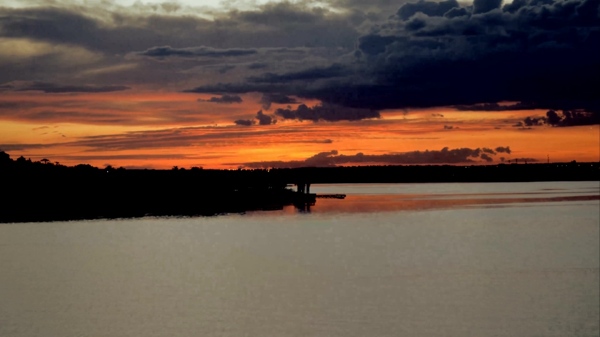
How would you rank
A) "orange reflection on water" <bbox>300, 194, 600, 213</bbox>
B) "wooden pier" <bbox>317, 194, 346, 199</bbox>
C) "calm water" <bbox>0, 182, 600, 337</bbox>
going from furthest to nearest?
"wooden pier" <bbox>317, 194, 346, 199</bbox> → "orange reflection on water" <bbox>300, 194, 600, 213</bbox> → "calm water" <bbox>0, 182, 600, 337</bbox>

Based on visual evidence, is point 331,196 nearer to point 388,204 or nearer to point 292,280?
point 388,204

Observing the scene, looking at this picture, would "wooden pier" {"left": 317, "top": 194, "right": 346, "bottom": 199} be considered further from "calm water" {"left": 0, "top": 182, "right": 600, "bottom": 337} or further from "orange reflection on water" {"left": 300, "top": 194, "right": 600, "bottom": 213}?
"calm water" {"left": 0, "top": 182, "right": 600, "bottom": 337}

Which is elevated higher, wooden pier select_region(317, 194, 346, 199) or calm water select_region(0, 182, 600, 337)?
wooden pier select_region(317, 194, 346, 199)

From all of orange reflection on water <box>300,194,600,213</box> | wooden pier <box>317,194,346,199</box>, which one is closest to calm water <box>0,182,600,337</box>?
orange reflection on water <box>300,194,600,213</box>

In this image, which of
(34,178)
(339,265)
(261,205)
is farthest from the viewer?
(261,205)

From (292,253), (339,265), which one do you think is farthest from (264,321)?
(292,253)

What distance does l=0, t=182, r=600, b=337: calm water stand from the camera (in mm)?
36500

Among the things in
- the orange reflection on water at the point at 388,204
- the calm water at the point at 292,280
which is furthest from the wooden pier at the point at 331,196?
the calm water at the point at 292,280

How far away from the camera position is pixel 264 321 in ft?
122

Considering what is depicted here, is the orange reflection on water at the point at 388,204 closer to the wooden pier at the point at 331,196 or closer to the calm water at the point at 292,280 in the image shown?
the wooden pier at the point at 331,196

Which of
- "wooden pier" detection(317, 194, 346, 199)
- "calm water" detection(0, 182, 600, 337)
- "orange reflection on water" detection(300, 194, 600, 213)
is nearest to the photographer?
"calm water" detection(0, 182, 600, 337)

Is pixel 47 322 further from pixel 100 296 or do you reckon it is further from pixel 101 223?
pixel 101 223

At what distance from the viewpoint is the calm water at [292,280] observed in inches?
1437

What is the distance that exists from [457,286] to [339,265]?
37.8 ft
